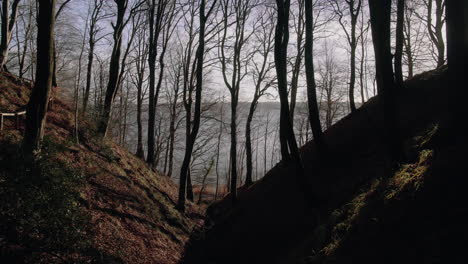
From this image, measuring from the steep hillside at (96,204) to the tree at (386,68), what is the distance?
Result: 6.75 m

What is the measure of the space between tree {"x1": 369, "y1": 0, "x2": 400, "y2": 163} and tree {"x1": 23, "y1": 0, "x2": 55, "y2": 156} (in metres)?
8.30

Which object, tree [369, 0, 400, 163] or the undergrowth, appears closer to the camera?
the undergrowth

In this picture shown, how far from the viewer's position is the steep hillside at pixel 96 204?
5.41 meters

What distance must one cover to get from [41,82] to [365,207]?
851 cm

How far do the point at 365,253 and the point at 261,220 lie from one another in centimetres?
569

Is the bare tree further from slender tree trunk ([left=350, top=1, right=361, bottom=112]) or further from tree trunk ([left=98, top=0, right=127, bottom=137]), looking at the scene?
slender tree trunk ([left=350, top=1, right=361, bottom=112])

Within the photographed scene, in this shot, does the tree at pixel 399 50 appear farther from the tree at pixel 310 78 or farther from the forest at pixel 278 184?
the tree at pixel 310 78

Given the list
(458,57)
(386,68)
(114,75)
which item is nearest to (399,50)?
(386,68)

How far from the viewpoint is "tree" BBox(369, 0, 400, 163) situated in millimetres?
5758

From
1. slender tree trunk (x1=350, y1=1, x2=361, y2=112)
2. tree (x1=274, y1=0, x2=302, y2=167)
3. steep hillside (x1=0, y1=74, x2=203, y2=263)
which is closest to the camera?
steep hillside (x1=0, y1=74, x2=203, y2=263)

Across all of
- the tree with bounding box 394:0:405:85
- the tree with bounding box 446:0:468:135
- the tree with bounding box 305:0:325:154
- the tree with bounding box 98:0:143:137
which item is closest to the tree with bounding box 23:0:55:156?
the tree with bounding box 98:0:143:137


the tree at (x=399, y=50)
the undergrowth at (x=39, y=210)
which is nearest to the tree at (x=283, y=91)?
the undergrowth at (x=39, y=210)

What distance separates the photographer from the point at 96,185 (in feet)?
30.0

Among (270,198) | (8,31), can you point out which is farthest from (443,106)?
(8,31)
